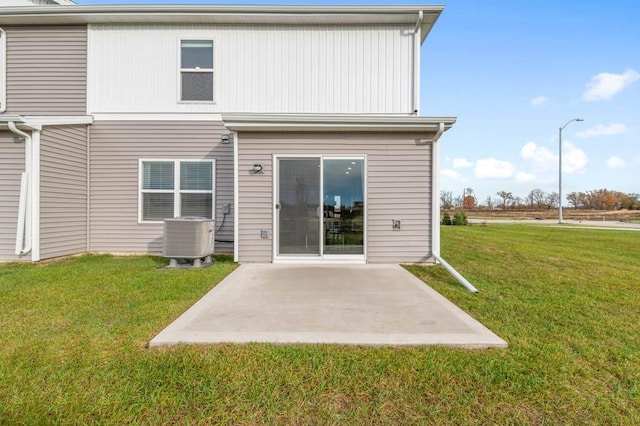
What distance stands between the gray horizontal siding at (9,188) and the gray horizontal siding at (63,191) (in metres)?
0.44

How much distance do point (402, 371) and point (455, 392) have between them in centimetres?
34

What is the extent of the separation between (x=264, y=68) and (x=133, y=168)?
12.7 ft

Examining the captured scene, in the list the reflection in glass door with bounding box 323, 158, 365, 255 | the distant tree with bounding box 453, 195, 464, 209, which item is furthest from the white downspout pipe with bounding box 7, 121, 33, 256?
the distant tree with bounding box 453, 195, 464, 209

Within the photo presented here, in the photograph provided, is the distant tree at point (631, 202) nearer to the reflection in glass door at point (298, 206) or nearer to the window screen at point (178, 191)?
the reflection in glass door at point (298, 206)

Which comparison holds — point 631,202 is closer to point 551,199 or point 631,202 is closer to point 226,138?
point 551,199

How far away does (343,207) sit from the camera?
19.3 feet

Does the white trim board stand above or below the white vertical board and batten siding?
below

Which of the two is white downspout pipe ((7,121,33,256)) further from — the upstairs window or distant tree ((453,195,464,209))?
distant tree ((453,195,464,209))

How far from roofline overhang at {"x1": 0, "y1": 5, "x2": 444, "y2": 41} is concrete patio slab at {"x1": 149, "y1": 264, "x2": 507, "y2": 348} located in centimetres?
605

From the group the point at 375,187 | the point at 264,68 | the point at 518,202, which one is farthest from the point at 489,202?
the point at 264,68

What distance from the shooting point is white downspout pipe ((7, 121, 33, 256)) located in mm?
5715

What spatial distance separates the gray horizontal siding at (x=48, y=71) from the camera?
7.20 metres

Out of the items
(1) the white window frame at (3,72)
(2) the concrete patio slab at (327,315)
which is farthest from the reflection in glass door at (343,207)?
(1) the white window frame at (3,72)

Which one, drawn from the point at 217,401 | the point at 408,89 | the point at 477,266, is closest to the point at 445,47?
the point at 408,89
